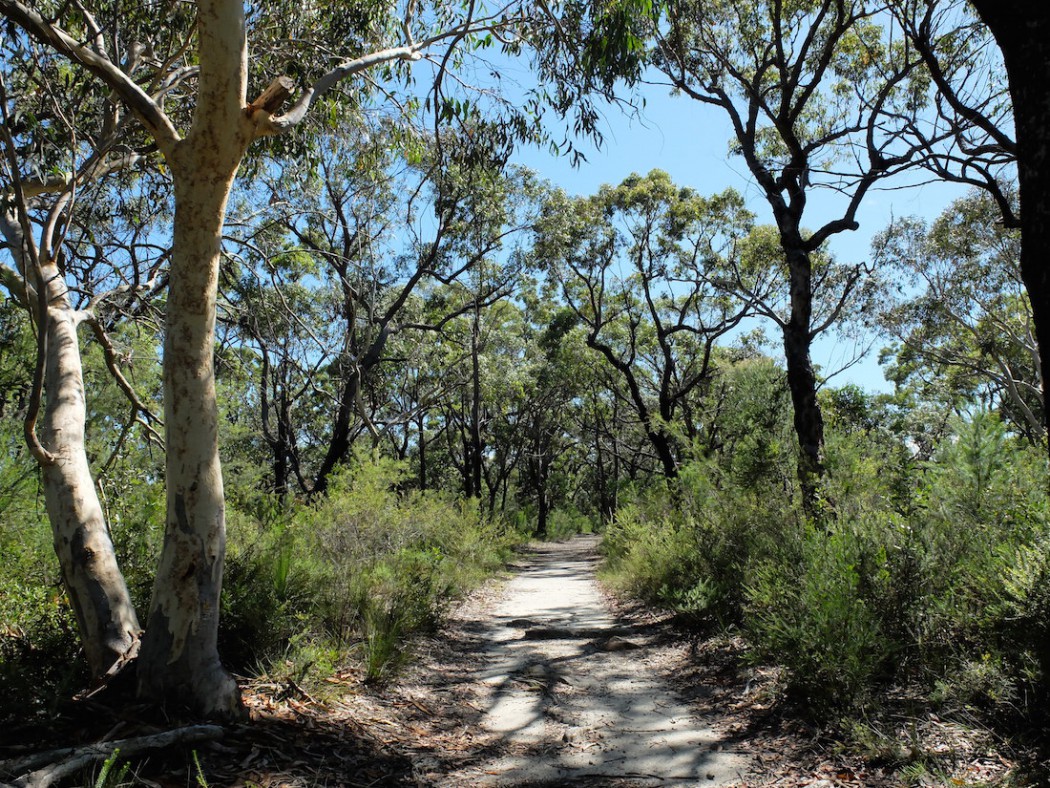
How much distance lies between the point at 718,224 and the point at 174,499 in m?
18.3

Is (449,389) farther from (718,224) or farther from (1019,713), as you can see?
(1019,713)

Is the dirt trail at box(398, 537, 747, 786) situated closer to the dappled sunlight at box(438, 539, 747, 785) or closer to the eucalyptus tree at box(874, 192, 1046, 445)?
the dappled sunlight at box(438, 539, 747, 785)

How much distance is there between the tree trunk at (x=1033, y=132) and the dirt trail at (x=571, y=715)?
9.29 ft

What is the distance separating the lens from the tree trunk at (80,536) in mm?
3930

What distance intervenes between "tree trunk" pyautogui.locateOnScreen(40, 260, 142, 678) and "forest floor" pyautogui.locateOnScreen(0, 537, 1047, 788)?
52 centimetres

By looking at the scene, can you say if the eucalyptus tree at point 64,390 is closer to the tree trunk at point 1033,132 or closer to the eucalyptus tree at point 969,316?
the tree trunk at point 1033,132

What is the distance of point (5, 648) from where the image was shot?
4.08 m

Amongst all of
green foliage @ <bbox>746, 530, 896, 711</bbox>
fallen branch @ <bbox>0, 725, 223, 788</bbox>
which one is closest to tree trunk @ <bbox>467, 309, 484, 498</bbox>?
green foliage @ <bbox>746, 530, 896, 711</bbox>

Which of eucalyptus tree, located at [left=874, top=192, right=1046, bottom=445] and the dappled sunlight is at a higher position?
eucalyptus tree, located at [left=874, top=192, right=1046, bottom=445]

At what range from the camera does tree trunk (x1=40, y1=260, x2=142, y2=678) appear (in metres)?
3.93

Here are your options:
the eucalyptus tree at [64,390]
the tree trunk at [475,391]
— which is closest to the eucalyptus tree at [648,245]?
the tree trunk at [475,391]

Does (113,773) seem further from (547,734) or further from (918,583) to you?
(918,583)

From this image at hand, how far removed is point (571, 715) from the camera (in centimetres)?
491

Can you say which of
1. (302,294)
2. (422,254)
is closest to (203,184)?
(422,254)
